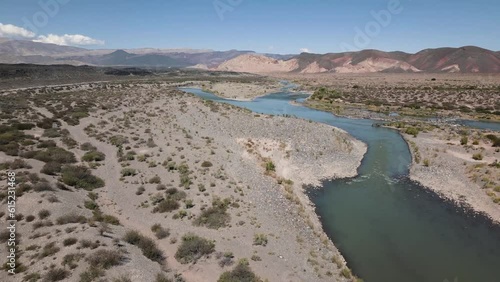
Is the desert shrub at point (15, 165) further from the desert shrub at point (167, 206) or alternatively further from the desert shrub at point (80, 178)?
the desert shrub at point (167, 206)

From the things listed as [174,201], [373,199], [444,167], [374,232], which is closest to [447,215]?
[373,199]

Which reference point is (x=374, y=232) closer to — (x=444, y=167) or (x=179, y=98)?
(x=444, y=167)

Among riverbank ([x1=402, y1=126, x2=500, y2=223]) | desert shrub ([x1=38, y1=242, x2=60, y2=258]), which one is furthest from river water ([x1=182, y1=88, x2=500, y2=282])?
desert shrub ([x1=38, y1=242, x2=60, y2=258])

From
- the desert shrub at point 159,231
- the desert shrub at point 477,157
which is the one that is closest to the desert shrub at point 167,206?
the desert shrub at point 159,231

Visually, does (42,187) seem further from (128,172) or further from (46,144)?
(46,144)

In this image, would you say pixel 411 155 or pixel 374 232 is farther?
pixel 411 155

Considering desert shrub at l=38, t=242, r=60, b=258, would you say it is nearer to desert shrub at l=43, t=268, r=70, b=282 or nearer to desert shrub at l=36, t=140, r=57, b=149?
desert shrub at l=43, t=268, r=70, b=282
